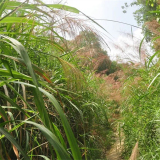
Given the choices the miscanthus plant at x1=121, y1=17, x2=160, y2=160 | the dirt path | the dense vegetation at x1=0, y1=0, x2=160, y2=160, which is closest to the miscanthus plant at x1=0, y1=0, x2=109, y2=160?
the dense vegetation at x1=0, y1=0, x2=160, y2=160

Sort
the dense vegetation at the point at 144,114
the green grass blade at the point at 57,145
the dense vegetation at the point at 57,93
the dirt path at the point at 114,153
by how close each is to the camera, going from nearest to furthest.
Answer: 1. the green grass blade at the point at 57,145
2. the dense vegetation at the point at 57,93
3. the dense vegetation at the point at 144,114
4. the dirt path at the point at 114,153

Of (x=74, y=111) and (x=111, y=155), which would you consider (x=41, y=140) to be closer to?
(x=74, y=111)

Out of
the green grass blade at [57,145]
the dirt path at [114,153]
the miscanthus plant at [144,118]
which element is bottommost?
the dirt path at [114,153]

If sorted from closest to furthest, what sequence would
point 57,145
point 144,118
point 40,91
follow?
point 57,145, point 40,91, point 144,118

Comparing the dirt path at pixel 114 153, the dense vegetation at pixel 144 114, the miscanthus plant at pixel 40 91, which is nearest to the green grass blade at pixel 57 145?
the miscanthus plant at pixel 40 91

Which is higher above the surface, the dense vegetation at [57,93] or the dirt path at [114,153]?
the dense vegetation at [57,93]

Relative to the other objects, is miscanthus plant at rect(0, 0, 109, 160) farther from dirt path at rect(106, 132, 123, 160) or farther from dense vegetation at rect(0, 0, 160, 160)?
dirt path at rect(106, 132, 123, 160)

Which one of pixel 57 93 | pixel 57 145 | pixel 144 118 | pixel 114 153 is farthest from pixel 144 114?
pixel 57 145

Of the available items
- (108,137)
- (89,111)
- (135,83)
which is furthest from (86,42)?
(108,137)

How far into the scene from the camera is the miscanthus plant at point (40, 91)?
0.82m

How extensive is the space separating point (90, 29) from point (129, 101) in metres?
2.29

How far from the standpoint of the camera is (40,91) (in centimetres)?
89

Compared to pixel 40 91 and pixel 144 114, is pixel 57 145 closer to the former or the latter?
pixel 40 91

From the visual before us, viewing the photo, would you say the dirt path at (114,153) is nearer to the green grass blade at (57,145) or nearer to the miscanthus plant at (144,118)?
the miscanthus plant at (144,118)
